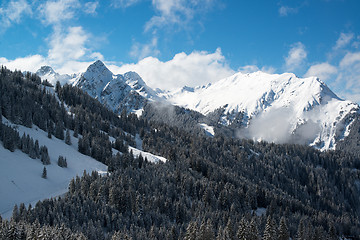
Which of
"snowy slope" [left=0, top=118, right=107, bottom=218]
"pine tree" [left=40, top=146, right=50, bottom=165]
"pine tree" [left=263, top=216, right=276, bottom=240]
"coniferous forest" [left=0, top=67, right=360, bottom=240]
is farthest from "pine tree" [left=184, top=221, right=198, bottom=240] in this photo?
"pine tree" [left=40, top=146, right=50, bottom=165]

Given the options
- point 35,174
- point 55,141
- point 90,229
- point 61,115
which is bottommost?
point 90,229

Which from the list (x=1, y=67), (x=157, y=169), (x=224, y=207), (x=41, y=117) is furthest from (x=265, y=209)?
(x=1, y=67)

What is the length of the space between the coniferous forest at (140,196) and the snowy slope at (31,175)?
3.09 metres

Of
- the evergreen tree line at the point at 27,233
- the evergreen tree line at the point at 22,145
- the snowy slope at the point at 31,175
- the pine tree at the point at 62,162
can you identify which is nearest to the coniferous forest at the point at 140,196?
Answer: the evergreen tree line at the point at 27,233

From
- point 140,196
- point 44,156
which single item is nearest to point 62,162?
point 44,156

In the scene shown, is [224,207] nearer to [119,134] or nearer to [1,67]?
[119,134]

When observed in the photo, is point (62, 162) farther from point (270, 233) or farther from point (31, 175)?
point (270, 233)

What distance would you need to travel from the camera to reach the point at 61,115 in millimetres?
132000

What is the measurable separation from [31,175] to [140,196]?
99.5ft

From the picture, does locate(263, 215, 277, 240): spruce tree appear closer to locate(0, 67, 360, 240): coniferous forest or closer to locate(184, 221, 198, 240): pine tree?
locate(0, 67, 360, 240): coniferous forest

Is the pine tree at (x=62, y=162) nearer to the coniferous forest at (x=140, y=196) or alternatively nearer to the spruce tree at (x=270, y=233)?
the coniferous forest at (x=140, y=196)

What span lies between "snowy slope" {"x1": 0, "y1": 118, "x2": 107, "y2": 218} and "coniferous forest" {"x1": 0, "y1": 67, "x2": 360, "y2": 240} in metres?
3.09

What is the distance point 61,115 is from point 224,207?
3384 inches

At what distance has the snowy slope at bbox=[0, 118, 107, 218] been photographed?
66.7 m
